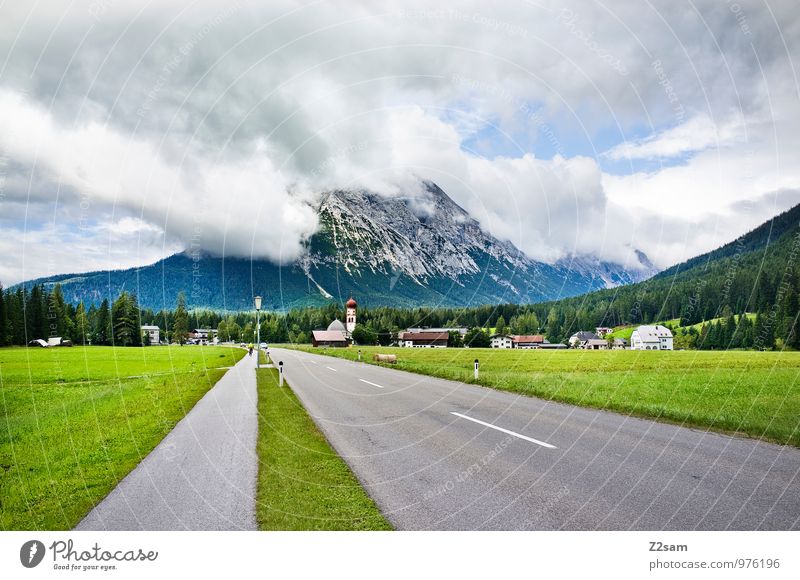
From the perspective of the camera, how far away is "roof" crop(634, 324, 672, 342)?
6638cm

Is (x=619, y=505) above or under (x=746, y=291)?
under

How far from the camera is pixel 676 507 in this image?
6.35 meters

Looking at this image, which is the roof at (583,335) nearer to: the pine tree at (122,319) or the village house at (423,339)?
the village house at (423,339)

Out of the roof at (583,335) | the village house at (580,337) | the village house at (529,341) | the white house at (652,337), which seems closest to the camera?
the village house at (529,341)

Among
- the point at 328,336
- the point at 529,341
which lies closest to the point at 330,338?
the point at 328,336

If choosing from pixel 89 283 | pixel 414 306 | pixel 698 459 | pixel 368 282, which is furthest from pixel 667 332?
pixel 368 282

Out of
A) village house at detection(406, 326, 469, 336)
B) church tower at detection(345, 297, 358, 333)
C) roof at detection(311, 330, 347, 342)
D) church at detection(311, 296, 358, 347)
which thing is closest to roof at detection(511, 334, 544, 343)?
village house at detection(406, 326, 469, 336)

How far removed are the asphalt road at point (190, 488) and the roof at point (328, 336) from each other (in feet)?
287

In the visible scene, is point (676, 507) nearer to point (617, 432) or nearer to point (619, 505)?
point (619, 505)

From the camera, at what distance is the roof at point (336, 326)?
10256 cm

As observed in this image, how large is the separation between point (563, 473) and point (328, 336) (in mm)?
94310

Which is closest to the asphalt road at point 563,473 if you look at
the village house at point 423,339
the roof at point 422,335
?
the village house at point 423,339

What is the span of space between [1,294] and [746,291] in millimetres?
20485

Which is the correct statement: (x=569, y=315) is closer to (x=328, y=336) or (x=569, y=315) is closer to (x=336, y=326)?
(x=328, y=336)
